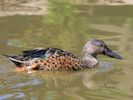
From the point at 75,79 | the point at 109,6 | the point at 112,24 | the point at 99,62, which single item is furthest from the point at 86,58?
the point at 109,6

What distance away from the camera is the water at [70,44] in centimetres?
872

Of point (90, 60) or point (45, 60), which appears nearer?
point (45, 60)

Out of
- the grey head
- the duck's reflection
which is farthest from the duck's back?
the grey head

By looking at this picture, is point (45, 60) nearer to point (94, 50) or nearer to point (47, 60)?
point (47, 60)

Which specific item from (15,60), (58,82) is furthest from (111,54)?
(15,60)

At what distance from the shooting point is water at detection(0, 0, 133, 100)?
28.6 ft

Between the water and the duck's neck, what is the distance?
0.58 feet

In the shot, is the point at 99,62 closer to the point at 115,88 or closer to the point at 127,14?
the point at 115,88

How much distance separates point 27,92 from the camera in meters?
8.57

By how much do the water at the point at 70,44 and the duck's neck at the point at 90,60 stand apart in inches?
7.0

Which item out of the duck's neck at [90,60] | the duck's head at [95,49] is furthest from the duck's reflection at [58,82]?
the duck's head at [95,49]

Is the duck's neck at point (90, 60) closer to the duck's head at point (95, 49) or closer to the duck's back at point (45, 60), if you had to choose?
the duck's head at point (95, 49)

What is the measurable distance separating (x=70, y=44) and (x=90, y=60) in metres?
1.41

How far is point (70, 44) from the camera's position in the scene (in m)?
12.1
